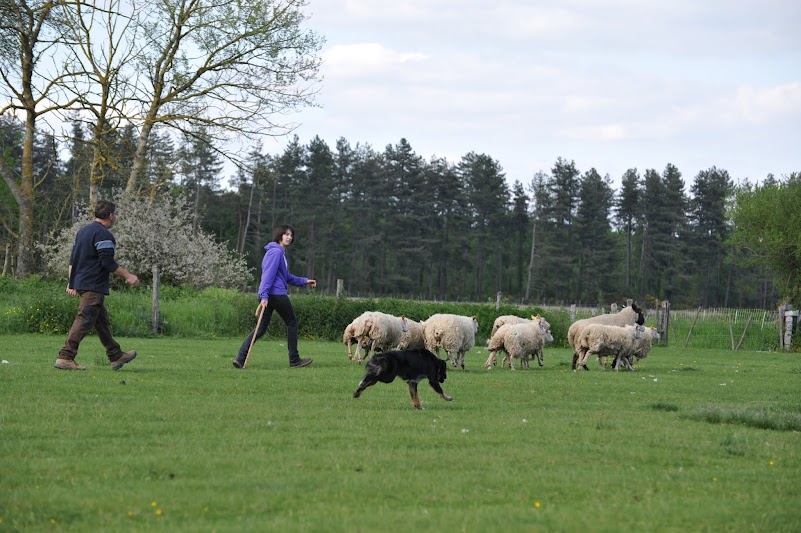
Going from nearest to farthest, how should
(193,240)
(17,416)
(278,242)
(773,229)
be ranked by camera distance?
(17,416)
(278,242)
(193,240)
(773,229)

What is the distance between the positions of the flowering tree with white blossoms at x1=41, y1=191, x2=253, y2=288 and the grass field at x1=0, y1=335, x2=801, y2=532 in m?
24.1

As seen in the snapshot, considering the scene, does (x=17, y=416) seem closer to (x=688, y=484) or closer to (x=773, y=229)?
(x=688, y=484)

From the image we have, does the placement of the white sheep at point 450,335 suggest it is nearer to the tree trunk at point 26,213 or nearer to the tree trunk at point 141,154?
the tree trunk at point 141,154

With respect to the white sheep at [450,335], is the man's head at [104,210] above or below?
above

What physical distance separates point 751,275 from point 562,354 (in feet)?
233

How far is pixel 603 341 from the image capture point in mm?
19594

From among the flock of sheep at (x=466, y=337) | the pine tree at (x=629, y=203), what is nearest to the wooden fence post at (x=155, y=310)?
the flock of sheep at (x=466, y=337)

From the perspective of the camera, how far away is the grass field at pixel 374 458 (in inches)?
228

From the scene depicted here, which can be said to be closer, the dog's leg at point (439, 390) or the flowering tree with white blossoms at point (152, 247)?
the dog's leg at point (439, 390)

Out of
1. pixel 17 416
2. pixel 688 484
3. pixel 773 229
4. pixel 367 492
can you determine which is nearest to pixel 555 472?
pixel 688 484

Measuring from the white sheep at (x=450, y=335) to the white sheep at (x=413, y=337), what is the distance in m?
0.31

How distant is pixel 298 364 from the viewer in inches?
658

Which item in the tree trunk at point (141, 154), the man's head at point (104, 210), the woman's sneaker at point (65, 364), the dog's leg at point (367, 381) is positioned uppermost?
the tree trunk at point (141, 154)

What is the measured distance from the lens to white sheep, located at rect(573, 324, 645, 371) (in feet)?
64.3
